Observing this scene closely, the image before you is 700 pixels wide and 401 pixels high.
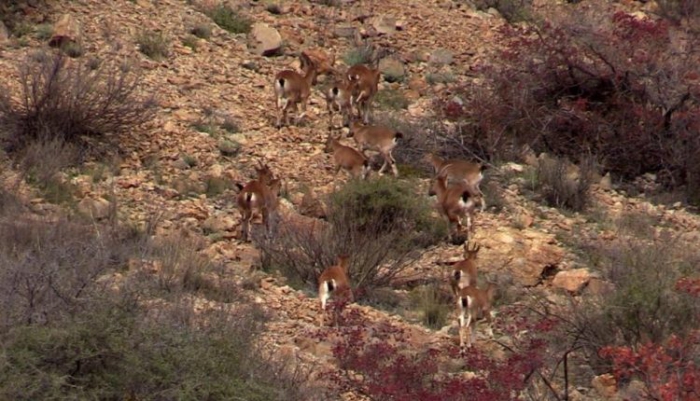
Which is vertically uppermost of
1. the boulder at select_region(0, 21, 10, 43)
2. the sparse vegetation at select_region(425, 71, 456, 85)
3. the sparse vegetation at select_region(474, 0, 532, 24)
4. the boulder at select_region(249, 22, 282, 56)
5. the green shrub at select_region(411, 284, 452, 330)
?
the boulder at select_region(0, 21, 10, 43)

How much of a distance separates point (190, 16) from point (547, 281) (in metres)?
8.26

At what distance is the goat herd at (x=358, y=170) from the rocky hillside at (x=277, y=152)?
0.81 ft

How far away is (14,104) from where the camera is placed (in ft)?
64.7

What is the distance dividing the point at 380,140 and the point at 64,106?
4000 mm

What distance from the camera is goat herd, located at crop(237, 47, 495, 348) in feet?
52.0

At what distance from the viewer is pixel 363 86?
72.5 ft

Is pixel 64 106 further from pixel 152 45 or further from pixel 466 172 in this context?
pixel 466 172

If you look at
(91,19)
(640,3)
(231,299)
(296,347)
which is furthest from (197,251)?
(640,3)

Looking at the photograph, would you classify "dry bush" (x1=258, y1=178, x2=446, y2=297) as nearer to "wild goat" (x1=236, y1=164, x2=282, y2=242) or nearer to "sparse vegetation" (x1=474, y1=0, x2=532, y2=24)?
"wild goat" (x1=236, y1=164, x2=282, y2=242)

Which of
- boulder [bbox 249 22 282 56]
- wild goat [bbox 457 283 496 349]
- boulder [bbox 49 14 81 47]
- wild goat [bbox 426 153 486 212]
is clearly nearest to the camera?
wild goat [bbox 457 283 496 349]

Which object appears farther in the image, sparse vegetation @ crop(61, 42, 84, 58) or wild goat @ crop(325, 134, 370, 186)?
sparse vegetation @ crop(61, 42, 84, 58)

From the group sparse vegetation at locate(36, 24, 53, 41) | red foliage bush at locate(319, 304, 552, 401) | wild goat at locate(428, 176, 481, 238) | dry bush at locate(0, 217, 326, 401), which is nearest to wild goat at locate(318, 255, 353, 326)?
red foliage bush at locate(319, 304, 552, 401)

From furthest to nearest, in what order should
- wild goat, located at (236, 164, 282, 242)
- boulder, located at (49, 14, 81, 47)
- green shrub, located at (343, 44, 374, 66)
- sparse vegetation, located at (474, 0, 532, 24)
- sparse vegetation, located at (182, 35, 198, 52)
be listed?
sparse vegetation, located at (474, 0, 532, 24) < green shrub, located at (343, 44, 374, 66) < sparse vegetation, located at (182, 35, 198, 52) < boulder, located at (49, 14, 81, 47) < wild goat, located at (236, 164, 282, 242)

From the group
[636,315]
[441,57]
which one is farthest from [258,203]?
[441,57]
